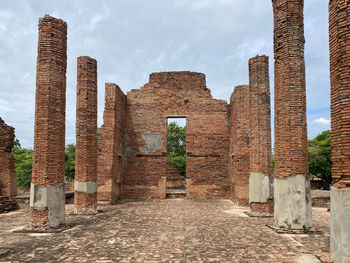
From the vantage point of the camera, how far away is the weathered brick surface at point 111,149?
508 inches

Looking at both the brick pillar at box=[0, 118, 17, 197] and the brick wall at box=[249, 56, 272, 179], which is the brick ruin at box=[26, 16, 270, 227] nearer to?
the brick wall at box=[249, 56, 272, 179]

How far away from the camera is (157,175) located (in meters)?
15.7

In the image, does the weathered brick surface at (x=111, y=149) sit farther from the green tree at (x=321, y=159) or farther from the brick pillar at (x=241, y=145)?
the green tree at (x=321, y=159)

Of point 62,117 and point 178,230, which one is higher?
point 62,117

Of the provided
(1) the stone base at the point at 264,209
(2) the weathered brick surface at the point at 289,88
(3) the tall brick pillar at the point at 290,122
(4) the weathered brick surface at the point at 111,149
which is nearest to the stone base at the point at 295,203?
(3) the tall brick pillar at the point at 290,122

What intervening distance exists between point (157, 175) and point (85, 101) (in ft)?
22.5

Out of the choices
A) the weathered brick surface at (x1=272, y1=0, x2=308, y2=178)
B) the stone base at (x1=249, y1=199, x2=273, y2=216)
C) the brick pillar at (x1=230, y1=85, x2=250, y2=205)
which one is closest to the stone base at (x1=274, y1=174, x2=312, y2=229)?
the weathered brick surface at (x1=272, y1=0, x2=308, y2=178)

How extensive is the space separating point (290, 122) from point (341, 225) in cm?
358

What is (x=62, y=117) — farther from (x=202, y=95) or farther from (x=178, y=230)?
(x=202, y=95)

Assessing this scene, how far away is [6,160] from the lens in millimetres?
13336

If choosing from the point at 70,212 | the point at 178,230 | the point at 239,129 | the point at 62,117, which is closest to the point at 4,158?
the point at 70,212

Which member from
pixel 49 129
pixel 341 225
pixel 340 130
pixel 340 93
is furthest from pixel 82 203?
pixel 340 93

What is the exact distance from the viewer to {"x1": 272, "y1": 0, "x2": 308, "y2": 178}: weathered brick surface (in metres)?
7.45

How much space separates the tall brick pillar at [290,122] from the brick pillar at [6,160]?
483 inches
